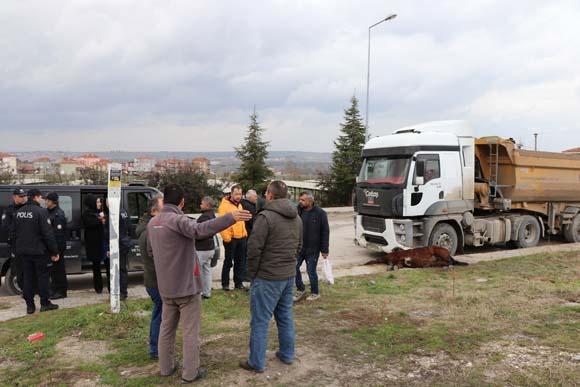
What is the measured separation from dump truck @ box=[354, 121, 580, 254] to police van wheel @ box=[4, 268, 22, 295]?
286 inches

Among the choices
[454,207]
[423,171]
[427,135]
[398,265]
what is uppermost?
[427,135]

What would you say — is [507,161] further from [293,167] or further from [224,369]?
[293,167]

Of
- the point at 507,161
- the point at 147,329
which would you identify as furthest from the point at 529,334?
the point at 507,161

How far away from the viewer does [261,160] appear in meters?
29.7

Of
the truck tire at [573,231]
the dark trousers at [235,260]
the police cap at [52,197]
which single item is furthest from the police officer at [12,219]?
the truck tire at [573,231]

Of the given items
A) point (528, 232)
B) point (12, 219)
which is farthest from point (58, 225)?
point (528, 232)

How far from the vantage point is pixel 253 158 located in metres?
29.5

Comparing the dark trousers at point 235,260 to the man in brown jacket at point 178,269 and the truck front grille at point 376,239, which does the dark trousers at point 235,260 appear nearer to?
the man in brown jacket at point 178,269

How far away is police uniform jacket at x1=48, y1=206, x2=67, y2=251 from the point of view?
23.0 feet

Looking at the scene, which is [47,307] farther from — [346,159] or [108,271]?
[346,159]

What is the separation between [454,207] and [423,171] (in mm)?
1321

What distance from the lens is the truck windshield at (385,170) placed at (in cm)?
1041

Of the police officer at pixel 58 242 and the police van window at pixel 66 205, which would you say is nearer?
the police officer at pixel 58 242

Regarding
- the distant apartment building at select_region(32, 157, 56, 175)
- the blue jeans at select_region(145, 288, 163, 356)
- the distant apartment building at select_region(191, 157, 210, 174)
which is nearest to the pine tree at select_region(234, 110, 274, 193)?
the distant apartment building at select_region(191, 157, 210, 174)
